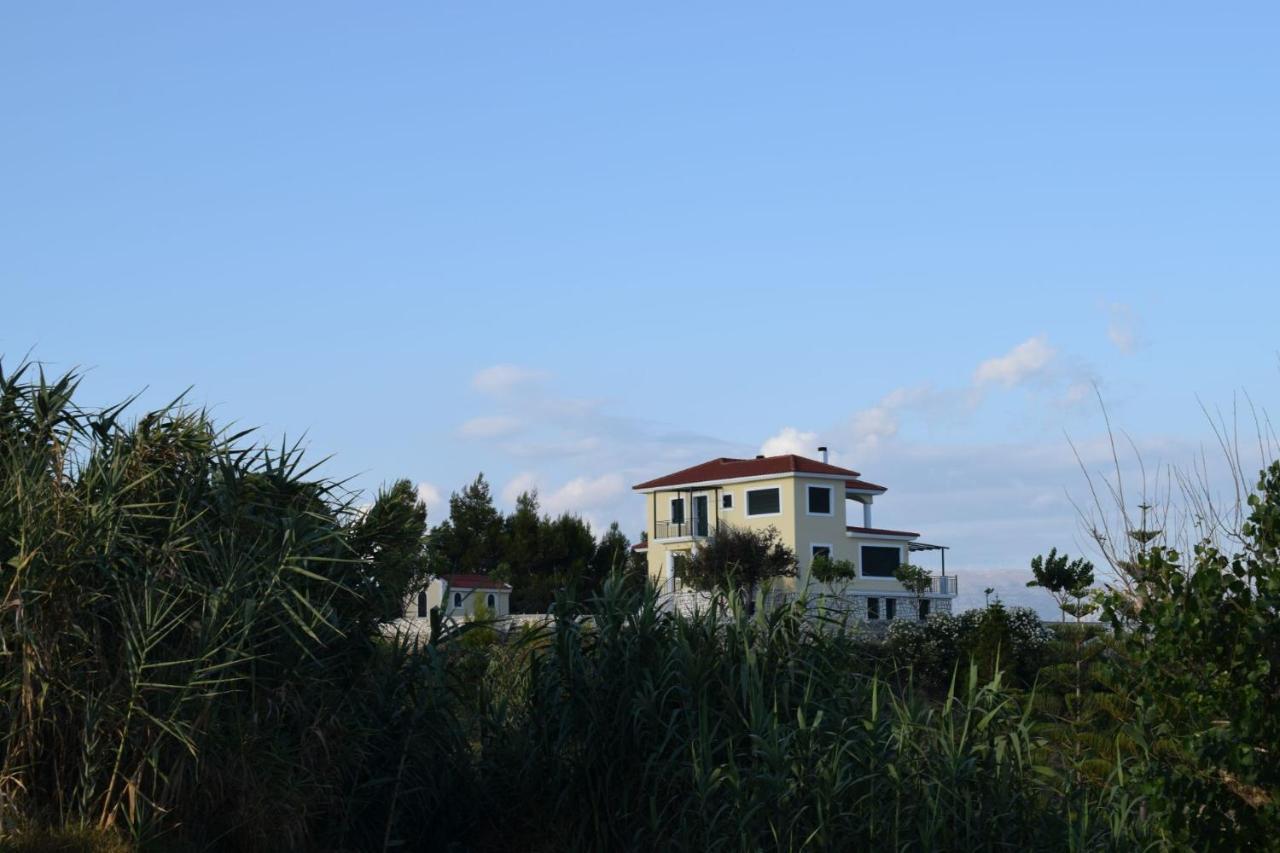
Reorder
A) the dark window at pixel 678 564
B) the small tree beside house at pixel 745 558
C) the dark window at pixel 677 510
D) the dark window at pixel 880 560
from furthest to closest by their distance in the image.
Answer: the dark window at pixel 677 510
the dark window at pixel 880 560
the dark window at pixel 678 564
the small tree beside house at pixel 745 558

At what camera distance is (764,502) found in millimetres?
67438

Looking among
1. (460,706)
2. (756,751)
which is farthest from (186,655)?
(756,751)

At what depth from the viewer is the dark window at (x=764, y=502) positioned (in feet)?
219

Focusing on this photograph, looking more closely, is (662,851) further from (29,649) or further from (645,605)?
(29,649)

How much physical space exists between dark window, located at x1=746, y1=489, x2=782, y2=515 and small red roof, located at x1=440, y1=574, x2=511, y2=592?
12835 millimetres

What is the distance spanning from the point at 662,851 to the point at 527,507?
65.9m

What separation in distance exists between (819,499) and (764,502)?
2673mm

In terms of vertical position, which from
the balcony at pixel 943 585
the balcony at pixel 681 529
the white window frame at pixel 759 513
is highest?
the white window frame at pixel 759 513

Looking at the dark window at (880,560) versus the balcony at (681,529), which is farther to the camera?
the balcony at (681,529)

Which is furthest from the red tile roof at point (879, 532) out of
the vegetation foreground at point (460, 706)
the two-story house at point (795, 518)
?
the vegetation foreground at point (460, 706)

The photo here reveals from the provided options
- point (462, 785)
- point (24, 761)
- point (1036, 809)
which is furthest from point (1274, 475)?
point (24, 761)

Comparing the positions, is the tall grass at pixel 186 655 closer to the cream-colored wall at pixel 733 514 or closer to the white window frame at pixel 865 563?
the cream-colored wall at pixel 733 514

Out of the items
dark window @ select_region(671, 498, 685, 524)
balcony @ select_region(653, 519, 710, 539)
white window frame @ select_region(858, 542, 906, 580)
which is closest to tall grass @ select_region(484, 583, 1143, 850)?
white window frame @ select_region(858, 542, 906, 580)

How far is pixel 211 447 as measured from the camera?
37.6 ft
